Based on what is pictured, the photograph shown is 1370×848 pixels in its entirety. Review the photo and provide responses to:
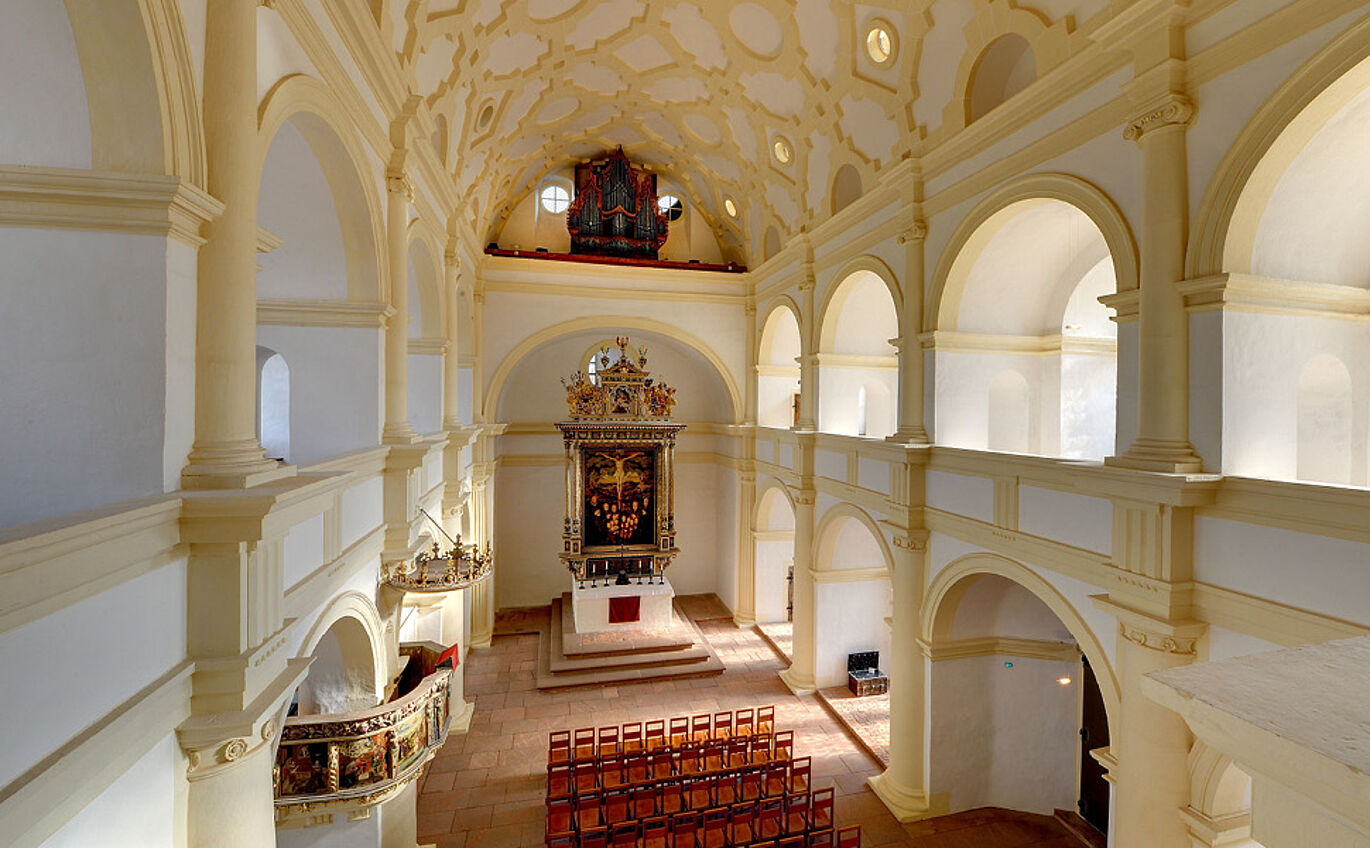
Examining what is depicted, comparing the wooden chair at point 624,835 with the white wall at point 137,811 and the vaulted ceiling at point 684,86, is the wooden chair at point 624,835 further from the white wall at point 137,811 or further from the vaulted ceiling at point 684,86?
the vaulted ceiling at point 684,86

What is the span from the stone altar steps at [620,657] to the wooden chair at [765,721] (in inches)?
83.0

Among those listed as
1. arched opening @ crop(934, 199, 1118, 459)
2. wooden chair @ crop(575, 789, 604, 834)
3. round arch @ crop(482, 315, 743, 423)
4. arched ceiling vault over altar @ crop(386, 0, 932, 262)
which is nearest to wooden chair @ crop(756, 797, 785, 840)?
wooden chair @ crop(575, 789, 604, 834)

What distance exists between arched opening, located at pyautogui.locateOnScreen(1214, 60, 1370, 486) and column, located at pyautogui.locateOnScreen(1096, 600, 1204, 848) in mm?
1459

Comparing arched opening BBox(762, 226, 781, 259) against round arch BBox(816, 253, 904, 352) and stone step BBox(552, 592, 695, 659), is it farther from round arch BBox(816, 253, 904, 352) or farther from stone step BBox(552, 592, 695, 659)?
stone step BBox(552, 592, 695, 659)

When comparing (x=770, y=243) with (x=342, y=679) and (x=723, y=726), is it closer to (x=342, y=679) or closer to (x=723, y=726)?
(x=723, y=726)

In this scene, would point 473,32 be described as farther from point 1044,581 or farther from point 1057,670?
point 1057,670

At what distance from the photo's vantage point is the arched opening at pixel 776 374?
15555 millimetres

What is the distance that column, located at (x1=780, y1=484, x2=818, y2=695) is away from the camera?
12406 millimetres

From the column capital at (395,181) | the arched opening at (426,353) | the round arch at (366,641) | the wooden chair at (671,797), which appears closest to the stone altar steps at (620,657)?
the wooden chair at (671,797)

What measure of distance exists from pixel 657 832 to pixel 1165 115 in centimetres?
938

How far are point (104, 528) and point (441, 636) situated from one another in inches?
347

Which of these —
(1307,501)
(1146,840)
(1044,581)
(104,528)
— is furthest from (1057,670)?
(104,528)

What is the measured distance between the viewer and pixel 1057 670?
8977 millimetres

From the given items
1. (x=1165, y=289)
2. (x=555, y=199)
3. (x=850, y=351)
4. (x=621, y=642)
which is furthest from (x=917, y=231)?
(x=555, y=199)
